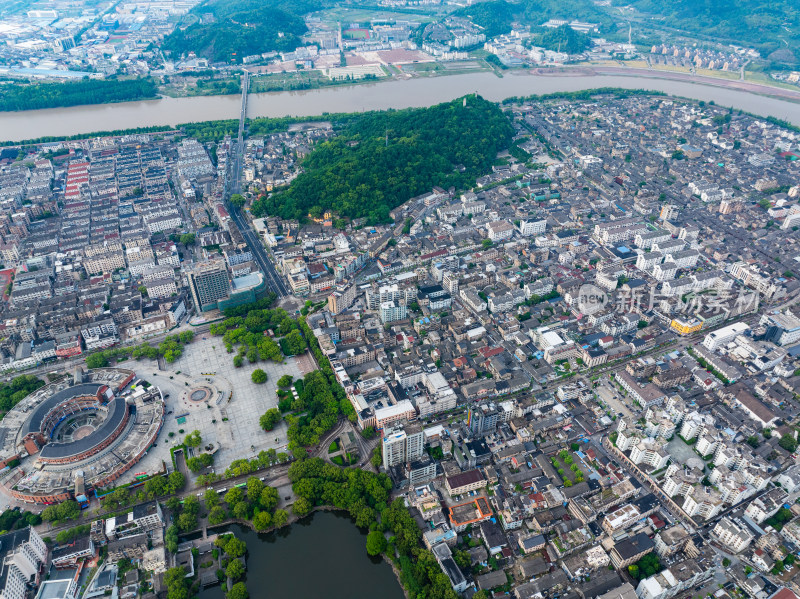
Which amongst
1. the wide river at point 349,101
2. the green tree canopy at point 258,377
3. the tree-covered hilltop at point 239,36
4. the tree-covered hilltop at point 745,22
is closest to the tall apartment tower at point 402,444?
the green tree canopy at point 258,377

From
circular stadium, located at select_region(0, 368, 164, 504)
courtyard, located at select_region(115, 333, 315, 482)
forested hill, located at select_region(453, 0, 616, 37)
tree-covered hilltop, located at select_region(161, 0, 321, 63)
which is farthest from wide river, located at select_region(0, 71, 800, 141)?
circular stadium, located at select_region(0, 368, 164, 504)

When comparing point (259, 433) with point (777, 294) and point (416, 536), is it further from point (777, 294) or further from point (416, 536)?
point (777, 294)

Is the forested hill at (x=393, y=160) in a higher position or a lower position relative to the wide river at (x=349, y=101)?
lower

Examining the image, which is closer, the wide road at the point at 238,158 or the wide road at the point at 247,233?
the wide road at the point at 247,233

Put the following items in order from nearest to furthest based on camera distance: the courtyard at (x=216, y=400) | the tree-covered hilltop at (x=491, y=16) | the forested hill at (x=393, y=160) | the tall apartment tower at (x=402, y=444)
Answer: the tall apartment tower at (x=402, y=444), the courtyard at (x=216, y=400), the forested hill at (x=393, y=160), the tree-covered hilltop at (x=491, y=16)

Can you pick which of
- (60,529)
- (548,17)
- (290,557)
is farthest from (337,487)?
(548,17)

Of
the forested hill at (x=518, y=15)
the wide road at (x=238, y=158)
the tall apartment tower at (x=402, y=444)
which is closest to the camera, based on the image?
the tall apartment tower at (x=402, y=444)

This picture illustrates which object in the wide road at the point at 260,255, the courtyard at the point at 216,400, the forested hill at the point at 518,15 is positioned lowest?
the courtyard at the point at 216,400

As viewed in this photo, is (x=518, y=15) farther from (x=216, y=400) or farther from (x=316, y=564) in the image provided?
(x=316, y=564)

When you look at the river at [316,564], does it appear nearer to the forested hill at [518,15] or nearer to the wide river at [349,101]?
the wide river at [349,101]
